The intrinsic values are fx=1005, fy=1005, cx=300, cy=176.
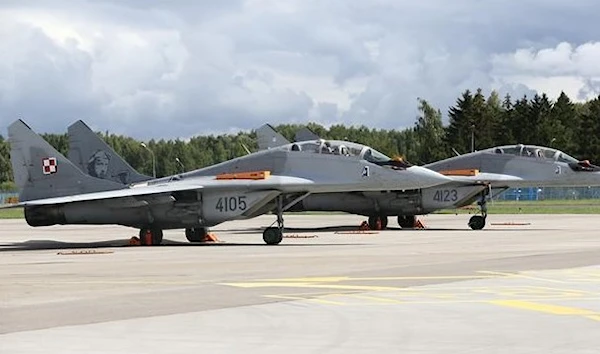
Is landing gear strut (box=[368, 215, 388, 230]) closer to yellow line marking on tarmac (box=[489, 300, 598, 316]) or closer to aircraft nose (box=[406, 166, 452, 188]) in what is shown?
aircraft nose (box=[406, 166, 452, 188])

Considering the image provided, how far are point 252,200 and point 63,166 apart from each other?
20.1 ft

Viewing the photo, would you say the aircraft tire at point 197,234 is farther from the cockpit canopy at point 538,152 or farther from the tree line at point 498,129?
the tree line at point 498,129

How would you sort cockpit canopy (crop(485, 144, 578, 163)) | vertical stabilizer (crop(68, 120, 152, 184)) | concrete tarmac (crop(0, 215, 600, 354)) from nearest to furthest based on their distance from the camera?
concrete tarmac (crop(0, 215, 600, 354)) → vertical stabilizer (crop(68, 120, 152, 184)) → cockpit canopy (crop(485, 144, 578, 163))

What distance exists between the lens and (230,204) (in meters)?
30.5

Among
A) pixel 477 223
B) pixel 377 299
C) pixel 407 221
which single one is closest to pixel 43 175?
pixel 407 221

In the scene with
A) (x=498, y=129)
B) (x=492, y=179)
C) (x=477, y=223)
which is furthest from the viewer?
(x=498, y=129)

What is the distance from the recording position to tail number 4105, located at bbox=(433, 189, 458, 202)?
40.6 m

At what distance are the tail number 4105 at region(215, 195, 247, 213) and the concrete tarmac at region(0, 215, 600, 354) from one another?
10.7 ft

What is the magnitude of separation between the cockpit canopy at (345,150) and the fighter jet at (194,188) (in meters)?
0.16

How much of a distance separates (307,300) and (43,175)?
62.8 ft

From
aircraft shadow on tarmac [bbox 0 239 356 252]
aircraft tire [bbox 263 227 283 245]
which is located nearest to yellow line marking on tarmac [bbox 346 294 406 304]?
aircraft shadow on tarmac [bbox 0 239 356 252]

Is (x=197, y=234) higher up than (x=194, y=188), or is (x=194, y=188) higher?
(x=194, y=188)

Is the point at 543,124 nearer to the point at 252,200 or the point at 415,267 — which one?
the point at 252,200

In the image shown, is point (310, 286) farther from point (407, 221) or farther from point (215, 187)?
point (407, 221)
